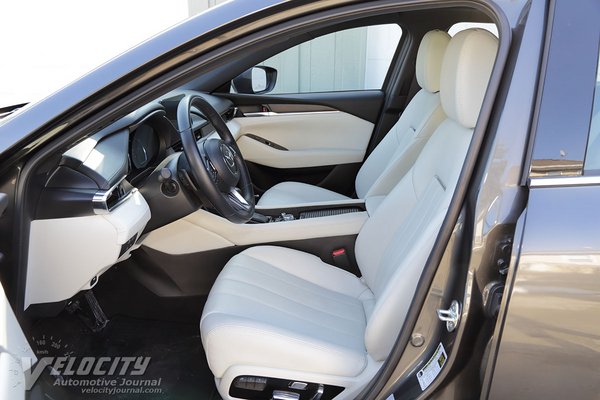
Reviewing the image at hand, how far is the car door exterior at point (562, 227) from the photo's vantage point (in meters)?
0.89

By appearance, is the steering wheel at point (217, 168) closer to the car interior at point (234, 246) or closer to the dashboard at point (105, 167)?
the car interior at point (234, 246)

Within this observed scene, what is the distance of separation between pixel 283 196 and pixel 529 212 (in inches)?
69.0

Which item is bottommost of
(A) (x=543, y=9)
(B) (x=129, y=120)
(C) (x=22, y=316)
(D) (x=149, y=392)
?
(D) (x=149, y=392)

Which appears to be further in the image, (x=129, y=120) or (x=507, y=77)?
(x=129, y=120)

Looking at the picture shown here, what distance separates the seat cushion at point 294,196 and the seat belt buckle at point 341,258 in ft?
1.54

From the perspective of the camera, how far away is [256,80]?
10.9 feet

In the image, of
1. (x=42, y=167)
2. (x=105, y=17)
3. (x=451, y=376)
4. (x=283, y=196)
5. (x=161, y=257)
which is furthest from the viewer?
(x=105, y=17)

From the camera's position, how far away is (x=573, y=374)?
0.94 meters

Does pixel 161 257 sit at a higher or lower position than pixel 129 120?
lower

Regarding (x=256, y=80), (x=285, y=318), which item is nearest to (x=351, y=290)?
(x=285, y=318)

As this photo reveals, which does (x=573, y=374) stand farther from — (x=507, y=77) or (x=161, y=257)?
(x=161, y=257)

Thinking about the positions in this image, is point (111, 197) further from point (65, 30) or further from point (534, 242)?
point (65, 30)

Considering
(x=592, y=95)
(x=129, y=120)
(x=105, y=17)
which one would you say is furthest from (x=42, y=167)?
(x=105, y=17)

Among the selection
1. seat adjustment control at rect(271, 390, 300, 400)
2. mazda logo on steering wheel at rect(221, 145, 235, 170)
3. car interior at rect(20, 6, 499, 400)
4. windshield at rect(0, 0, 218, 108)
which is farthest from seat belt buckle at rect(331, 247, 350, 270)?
windshield at rect(0, 0, 218, 108)
